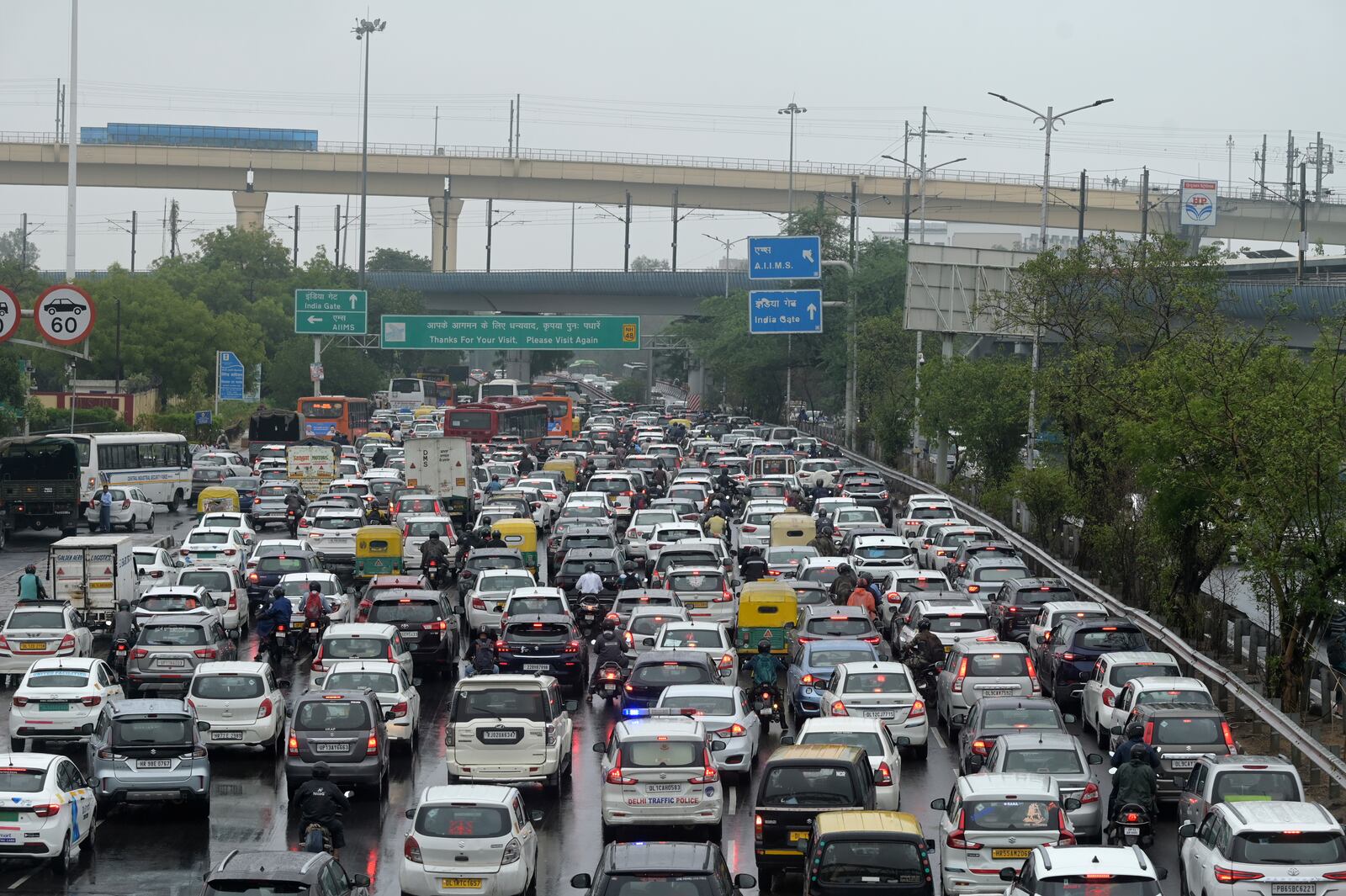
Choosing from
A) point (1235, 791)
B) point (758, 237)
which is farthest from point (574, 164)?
point (1235, 791)

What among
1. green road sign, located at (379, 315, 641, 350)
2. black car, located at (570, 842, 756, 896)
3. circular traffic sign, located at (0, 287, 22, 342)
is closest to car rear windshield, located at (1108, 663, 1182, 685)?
black car, located at (570, 842, 756, 896)

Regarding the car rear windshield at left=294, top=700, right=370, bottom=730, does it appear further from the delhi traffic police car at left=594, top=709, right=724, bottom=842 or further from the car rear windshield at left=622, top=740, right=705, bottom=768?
the car rear windshield at left=622, top=740, right=705, bottom=768

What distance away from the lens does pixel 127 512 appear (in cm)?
5328

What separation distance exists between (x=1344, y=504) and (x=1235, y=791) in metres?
10.3

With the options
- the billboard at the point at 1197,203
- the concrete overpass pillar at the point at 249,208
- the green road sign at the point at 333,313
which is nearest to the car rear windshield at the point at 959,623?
the green road sign at the point at 333,313

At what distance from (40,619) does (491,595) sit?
7641 millimetres

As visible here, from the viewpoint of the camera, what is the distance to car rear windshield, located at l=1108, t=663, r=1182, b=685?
24.8m

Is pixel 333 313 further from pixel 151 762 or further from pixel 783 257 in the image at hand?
pixel 151 762

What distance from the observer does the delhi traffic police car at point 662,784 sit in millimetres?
18953

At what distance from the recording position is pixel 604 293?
411 feet

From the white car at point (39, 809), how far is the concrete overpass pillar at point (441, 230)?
10858 cm

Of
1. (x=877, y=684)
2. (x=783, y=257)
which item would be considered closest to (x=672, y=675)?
(x=877, y=684)

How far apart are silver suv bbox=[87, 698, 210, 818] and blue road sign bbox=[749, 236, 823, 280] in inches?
2313

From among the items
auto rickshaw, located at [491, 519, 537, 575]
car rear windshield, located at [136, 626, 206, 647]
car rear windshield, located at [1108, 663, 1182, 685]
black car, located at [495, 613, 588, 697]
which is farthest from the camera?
auto rickshaw, located at [491, 519, 537, 575]
